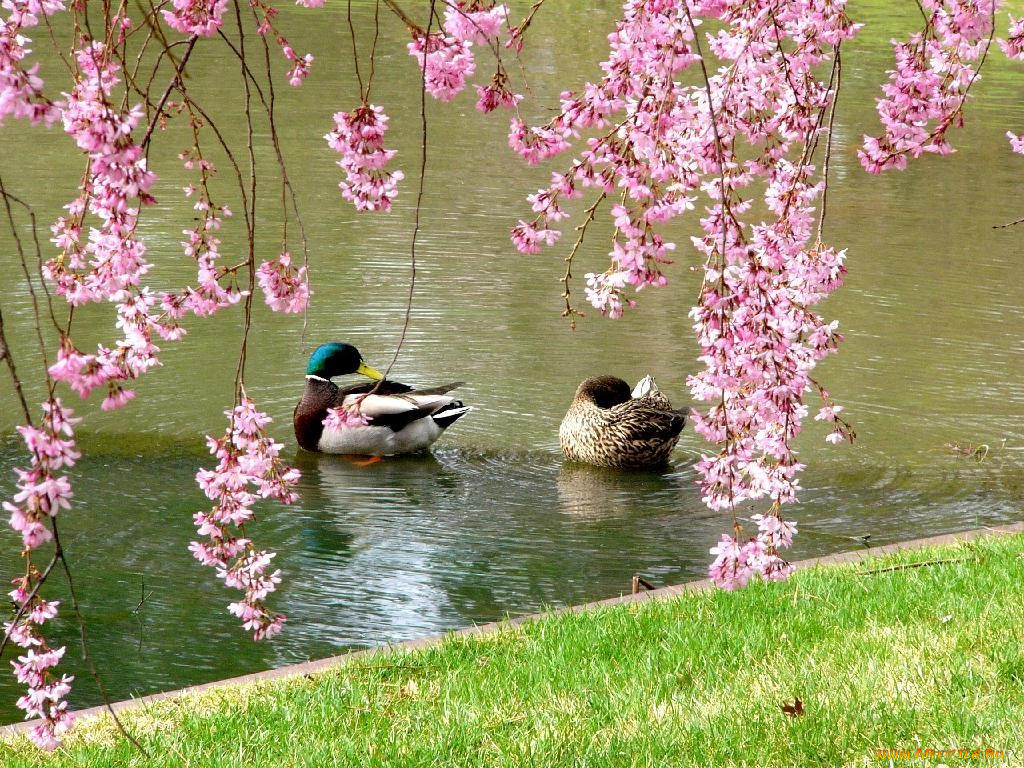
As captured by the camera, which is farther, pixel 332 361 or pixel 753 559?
pixel 332 361

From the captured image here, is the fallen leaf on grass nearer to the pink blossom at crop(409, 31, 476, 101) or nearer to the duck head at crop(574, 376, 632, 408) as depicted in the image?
the pink blossom at crop(409, 31, 476, 101)

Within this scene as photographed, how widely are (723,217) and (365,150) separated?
98 cm

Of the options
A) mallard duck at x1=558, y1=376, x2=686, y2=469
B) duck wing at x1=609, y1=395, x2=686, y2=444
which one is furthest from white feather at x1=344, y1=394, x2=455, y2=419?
duck wing at x1=609, y1=395, x2=686, y2=444

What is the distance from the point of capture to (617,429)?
7.77 meters

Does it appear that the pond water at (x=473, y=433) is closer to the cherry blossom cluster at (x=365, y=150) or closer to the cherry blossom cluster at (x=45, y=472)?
the cherry blossom cluster at (x=365, y=150)

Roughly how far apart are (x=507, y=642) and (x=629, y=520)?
2277 millimetres

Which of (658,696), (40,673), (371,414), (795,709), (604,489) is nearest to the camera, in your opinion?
(40,673)

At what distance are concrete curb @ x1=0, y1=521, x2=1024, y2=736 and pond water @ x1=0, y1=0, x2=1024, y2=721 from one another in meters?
0.44

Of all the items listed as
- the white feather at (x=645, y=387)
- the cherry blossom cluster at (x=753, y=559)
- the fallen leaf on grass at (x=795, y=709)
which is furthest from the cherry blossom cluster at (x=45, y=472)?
the white feather at (x=645, y=387)

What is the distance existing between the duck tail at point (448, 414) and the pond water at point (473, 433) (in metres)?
0.13

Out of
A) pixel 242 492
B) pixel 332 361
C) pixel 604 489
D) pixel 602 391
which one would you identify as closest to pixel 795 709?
pixel 242 492

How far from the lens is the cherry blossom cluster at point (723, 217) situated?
3.50 m

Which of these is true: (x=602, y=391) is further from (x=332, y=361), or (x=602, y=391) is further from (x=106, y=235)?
(x=106, y=235)

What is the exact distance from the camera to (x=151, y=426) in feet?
26.5
